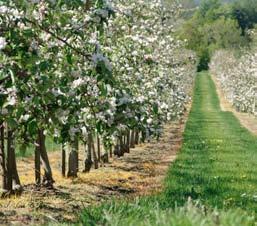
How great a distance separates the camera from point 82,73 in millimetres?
7023

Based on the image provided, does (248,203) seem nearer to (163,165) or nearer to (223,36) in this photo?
(163,165)

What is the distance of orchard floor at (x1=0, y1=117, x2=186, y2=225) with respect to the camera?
858 centimetres

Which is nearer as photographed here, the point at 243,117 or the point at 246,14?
the point at 243,117

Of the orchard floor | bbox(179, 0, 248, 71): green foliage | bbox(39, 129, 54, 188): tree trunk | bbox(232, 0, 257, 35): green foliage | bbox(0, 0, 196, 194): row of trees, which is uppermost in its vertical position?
bbox(232, 0, 257, 35): green foliage

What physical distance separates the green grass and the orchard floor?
0.53 m

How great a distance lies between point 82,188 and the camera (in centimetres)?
1142

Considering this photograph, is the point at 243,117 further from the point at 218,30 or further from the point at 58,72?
the point at 218,30

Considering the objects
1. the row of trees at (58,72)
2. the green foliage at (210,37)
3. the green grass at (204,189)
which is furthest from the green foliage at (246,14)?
the row of trees at (58,72)

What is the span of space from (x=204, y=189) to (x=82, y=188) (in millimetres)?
2373

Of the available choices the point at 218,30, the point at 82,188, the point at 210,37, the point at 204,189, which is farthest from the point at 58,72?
the point at 210,37

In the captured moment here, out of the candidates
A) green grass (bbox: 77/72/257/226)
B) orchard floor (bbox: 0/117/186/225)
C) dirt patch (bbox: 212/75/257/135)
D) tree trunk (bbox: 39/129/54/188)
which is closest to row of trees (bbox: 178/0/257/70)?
dirt patch (bbox: 212/75/257/135)

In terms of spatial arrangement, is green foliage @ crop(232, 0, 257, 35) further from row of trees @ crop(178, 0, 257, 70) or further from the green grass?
the green grass

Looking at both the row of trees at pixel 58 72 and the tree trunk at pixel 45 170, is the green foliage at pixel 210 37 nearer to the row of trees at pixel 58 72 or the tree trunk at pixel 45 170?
the tree trunk at pixel 45 170

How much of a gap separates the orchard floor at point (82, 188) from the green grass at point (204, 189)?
53cm
